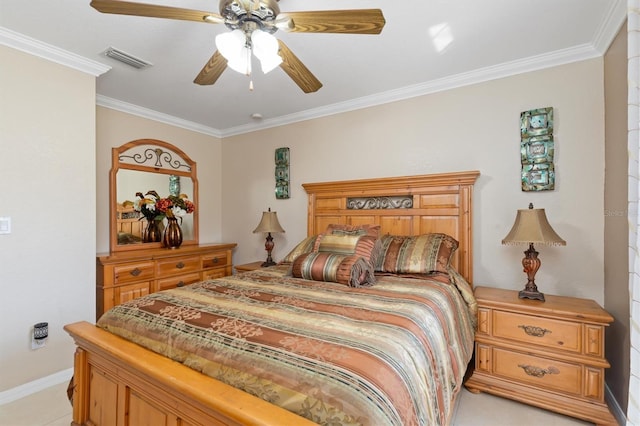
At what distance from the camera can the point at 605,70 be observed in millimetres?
2162

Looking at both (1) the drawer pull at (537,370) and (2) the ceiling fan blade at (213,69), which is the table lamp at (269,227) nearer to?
(2) the ceiling fan blade at (213,69)

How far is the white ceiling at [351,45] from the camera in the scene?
1.82 m

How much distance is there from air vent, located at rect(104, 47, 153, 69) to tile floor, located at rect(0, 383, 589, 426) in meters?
2.58

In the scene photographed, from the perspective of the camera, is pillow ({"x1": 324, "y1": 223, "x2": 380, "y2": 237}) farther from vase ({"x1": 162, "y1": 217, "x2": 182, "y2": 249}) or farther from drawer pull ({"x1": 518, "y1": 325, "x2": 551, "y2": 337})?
vase ({"x1": 162, "y1": 217, "x2": 182, "y2": 249})

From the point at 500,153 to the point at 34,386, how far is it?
13.4 feet

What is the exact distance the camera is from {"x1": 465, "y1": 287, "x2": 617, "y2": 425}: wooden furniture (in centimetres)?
181

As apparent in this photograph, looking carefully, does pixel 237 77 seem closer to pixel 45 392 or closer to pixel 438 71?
pixel 438 71

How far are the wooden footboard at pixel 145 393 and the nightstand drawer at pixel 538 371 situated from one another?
73.6 inches

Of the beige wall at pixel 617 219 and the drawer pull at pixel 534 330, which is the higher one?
the beige wall at pixel 617 219

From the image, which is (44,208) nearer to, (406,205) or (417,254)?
(417,254)

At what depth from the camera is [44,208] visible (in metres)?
2.27

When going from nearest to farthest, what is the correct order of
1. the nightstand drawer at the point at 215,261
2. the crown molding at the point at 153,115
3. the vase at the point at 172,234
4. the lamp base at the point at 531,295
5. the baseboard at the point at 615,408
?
1. the baseboard at the point at 615,408
2. the lamp base at the point at 531,295
3. the crown molding at the point at 153,115
4. the vase at the point at 172,234
5. the nightstand drawer at the point at 215,261

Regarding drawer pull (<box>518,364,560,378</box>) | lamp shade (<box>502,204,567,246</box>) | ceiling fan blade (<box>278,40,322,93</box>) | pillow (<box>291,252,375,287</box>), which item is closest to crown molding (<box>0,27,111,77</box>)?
ceiling fan blade (<box>278,40,322,93</box>)

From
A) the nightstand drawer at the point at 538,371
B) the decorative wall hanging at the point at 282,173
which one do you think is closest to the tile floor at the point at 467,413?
the nightstand drawer at the point at 538,371
